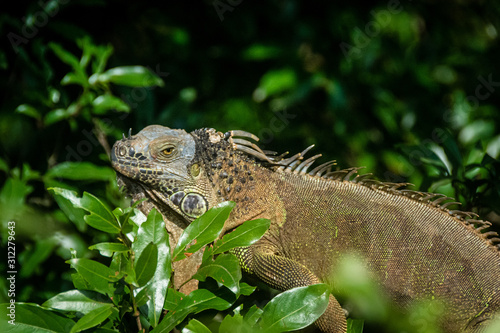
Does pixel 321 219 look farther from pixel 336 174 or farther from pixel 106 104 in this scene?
pixel 106 104

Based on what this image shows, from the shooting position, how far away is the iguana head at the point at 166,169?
2371 mm

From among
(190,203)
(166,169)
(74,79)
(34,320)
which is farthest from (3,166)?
(34,320)

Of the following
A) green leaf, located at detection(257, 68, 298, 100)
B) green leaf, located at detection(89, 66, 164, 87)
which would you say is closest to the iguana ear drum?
green leaf, located at detection(89, 66, 164, 87)

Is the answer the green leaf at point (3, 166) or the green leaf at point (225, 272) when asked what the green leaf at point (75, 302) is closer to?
the green leaf at point (225, 272)

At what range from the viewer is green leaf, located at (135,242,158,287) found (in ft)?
5.21

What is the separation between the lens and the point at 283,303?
5.74 ft

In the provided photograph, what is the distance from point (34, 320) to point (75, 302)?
13cm

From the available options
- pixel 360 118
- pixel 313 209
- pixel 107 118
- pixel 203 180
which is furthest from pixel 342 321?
pixel 360 118

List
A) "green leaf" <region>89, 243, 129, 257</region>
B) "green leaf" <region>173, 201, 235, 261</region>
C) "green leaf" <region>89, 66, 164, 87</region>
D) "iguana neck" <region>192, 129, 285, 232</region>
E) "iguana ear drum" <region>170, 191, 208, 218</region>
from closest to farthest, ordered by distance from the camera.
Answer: "green leaf" <region>89, 243, 129, 257</region> → "green leaf" <region>173, 201, 235, 261</region> → "iguana ear drum" <region>170, 191, 208, 218</region> → "iguana neck" <region>192, 129, 285, 232</region> → "green leaf" <region>89, 66, 164, 87</region>

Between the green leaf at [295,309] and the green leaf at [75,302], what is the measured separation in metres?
0.52

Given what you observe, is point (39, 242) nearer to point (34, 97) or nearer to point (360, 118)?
point (34, 97)

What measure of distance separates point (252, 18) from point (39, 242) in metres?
2.99

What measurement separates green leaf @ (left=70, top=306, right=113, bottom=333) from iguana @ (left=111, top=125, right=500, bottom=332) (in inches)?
30.0

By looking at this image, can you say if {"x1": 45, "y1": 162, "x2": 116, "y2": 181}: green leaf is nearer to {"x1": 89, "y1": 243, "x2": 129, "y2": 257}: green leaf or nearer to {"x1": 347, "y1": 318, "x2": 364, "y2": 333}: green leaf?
{"x1": 89, "y1": 243, "x2": 129, "y2": 257}: green leaf
